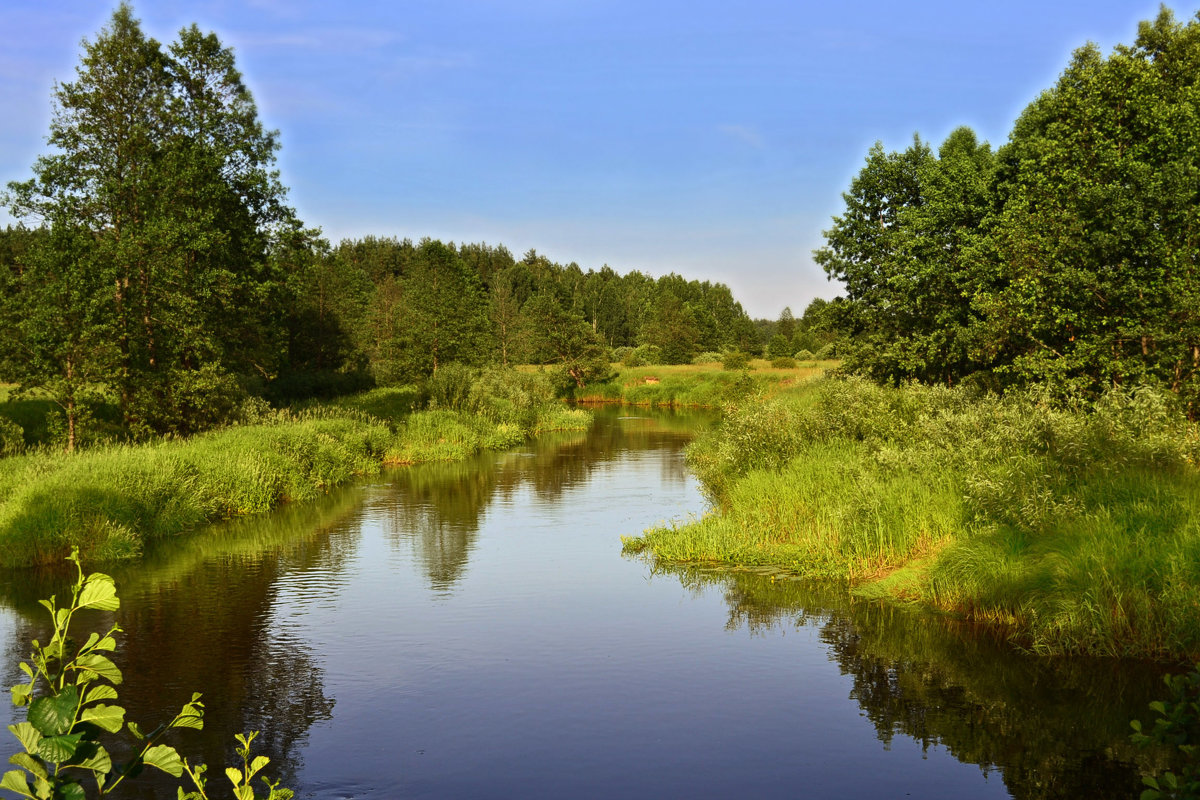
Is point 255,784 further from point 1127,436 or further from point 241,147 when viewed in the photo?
point 241,147

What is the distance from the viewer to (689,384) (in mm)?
77562

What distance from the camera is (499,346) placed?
94250mm

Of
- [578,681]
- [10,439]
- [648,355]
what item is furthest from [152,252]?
[648,355]

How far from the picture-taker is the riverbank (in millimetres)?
70500

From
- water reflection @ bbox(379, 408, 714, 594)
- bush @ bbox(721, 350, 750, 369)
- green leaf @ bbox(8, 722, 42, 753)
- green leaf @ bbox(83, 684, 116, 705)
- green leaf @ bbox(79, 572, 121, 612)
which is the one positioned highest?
bush @ bbox(721, 350, 750, 369)

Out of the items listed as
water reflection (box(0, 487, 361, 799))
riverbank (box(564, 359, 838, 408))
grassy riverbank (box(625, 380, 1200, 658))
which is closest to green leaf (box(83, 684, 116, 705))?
water reflection (box(0, 487, 361, 799))

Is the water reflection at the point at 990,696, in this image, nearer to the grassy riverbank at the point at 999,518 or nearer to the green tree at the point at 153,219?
the grassy riverbank at the point at 999,518

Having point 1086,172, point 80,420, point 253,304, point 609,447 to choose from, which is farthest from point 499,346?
point 1086,172

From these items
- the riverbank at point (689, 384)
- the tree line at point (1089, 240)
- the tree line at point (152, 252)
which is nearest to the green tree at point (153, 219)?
the tree line at point (152, 252)

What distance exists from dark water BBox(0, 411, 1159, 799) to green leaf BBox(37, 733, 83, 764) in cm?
743

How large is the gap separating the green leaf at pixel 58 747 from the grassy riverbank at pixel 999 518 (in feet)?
44.7

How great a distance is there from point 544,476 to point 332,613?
1819cm

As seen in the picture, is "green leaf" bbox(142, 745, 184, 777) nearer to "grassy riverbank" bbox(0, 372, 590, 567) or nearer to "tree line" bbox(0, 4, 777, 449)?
"grassy riverbank" bbox(0, 372, 590, 567)

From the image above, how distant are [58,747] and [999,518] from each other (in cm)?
1582
